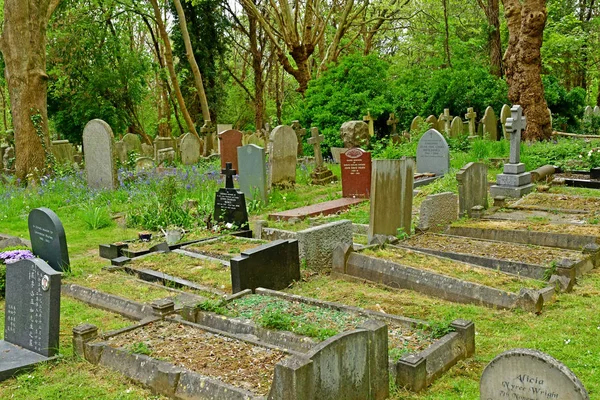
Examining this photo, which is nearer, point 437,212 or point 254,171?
point 437,212

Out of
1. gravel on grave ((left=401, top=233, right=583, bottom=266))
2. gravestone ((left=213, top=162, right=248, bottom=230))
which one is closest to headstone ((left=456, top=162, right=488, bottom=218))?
gravel on grave ((left=401, top=233, right=583, bottom=266))

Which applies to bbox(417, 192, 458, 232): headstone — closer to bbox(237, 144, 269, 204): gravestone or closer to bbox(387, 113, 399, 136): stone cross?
bbox(237, 144, 269, 204): gravestone

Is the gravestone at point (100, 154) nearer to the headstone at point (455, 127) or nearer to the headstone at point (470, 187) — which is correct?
the headstone at point (470, 187)

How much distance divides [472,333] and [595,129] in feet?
67.8

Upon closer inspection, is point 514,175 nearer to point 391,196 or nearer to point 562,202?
point 562,202

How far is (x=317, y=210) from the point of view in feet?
37.3

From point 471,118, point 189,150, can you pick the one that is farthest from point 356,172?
point 471,118

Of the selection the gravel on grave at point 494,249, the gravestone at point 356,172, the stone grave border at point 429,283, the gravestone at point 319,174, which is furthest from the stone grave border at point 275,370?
the gravestone at point 319,174

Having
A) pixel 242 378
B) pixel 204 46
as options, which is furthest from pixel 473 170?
pixel 204 46

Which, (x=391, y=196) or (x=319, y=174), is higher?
(x=391, y=196)

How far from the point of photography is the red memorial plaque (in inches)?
687

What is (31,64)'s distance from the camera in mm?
16062

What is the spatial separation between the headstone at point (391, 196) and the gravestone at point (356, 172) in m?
3.89

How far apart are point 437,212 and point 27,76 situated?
482 inches
